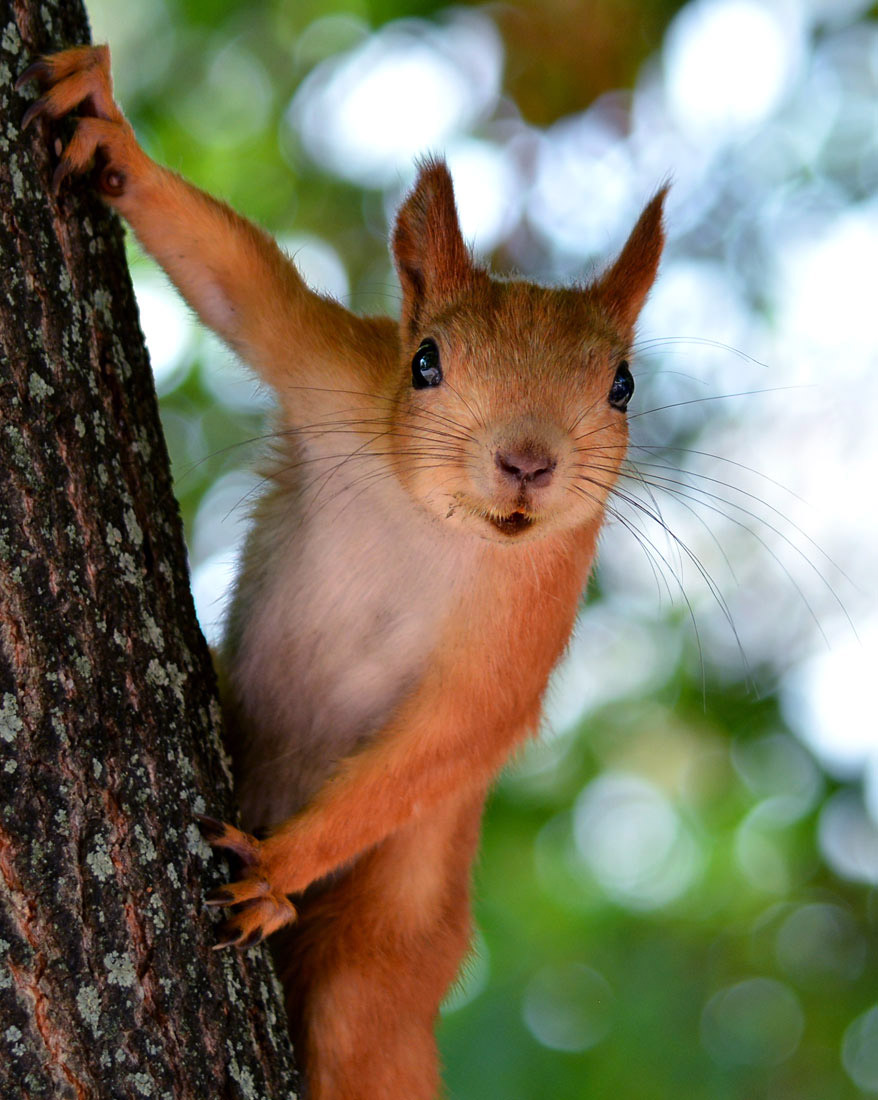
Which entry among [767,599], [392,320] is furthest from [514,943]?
[392,320]

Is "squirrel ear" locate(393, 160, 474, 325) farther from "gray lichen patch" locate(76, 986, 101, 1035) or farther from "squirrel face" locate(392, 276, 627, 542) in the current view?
"gray lichen patch" locate(76, 986, 101, 1035)

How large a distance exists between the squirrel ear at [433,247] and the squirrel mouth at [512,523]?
0.68 m

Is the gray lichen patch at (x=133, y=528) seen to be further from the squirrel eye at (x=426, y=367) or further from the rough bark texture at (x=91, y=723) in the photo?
the squirrel eye at (x=426, y=367)

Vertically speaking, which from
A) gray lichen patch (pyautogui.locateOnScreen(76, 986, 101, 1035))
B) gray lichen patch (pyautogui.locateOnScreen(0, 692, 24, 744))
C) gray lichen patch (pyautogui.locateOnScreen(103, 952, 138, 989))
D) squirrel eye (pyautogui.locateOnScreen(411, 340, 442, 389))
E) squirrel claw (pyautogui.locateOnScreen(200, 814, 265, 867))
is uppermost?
squirrel eye (pyautogui.locateOnScreen(411, 340, 442, 389))

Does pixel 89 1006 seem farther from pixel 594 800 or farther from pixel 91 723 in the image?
pixel 594 800

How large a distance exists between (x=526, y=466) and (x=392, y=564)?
0.72m

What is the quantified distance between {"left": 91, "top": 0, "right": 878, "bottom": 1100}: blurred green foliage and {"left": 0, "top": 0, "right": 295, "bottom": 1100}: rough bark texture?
2603mm

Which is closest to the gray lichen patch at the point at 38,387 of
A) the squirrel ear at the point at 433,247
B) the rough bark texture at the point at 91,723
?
the rough bark texture at the point at 91,723

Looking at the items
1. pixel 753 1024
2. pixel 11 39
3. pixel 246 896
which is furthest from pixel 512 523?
pixel 753 1024

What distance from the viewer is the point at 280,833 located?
2.65 meters

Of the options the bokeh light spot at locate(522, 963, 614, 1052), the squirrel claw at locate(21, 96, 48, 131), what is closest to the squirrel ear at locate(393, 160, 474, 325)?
the squirrel claw at locate(21, 96, 48, 131)

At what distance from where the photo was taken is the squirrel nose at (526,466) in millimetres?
2426

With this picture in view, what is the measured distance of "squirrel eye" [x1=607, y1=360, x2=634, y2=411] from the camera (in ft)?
9.45

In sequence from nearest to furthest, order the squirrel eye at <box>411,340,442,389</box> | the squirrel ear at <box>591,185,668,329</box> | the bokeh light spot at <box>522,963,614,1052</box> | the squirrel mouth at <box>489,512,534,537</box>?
the squirrel mouth at <box>489,512,534,537</box> → the squirrel eye at <box>411,340,442,389</box> → the squirrel ear at <box>591,185,668,329</box> → the bokeh light spot at <box>522,963,614,1052</box>
